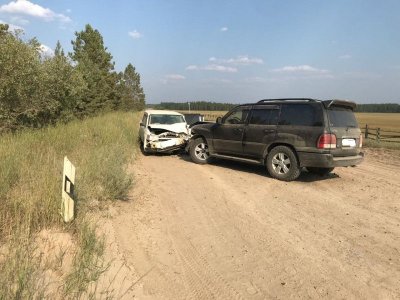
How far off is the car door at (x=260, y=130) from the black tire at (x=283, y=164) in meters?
0.35

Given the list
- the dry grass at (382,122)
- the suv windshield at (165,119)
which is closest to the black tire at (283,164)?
the suv windshield at (165,119)

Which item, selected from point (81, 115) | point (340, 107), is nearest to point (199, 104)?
point (81, 115)

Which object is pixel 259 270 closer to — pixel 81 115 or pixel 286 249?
pixel 286 249

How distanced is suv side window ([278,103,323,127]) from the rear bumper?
75cm

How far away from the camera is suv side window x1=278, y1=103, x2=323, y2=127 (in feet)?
30.6

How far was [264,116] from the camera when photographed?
10609mm

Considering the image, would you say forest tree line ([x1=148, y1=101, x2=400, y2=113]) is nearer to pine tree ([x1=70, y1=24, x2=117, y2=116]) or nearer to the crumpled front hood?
pine tree ([x1=70, y1=24, x2=117, y2=116])

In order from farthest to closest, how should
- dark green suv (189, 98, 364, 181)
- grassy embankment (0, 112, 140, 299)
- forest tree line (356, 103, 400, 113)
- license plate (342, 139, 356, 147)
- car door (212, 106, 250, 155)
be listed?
forest tree line (356, 103, 400, 113), car door (212, 106, 250, 155), license plate (342, 139, 356, 147), dark green suv (189, 98, 364, 181), grassy embankment (0, 112, 140, 299)

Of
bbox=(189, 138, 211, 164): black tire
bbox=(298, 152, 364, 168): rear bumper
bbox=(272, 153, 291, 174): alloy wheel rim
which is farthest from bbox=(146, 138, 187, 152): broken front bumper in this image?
bbox=(298, 152, 364, 168): rear bumper

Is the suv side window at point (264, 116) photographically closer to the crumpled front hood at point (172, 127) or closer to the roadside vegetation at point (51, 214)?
the crumpled front hood at point (172, 127)

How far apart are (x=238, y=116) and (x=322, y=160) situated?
10.2 ft

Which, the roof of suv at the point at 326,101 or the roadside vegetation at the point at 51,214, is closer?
the roadside vegetation at the point at 51,214

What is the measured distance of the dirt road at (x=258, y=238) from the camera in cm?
426

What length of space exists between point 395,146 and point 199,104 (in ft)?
456
